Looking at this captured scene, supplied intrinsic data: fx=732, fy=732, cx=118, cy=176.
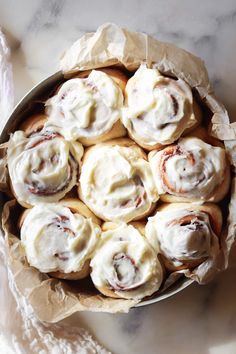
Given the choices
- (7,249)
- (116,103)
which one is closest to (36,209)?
(7,249)

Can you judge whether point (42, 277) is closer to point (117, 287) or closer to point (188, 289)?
point (117, 287)

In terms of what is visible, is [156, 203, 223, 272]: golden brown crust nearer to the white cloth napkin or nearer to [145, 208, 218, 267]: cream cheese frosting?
[145, 208, 218, 267]: cream cheese frosting

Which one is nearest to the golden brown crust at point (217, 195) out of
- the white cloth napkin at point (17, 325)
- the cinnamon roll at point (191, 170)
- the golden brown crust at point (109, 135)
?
the cinnamon roll at point (191, 170)

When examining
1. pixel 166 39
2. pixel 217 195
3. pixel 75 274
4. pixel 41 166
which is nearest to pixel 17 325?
pixel 75 274

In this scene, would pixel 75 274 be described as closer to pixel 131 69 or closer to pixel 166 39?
pixel 131 69

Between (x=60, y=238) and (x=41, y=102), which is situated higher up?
(x=41, y=102)

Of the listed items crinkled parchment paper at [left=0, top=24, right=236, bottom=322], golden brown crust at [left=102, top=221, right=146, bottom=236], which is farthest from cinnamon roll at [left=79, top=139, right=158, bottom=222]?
crinkled parchment paper at [left=0, top=24, right=236, bottom=322]
